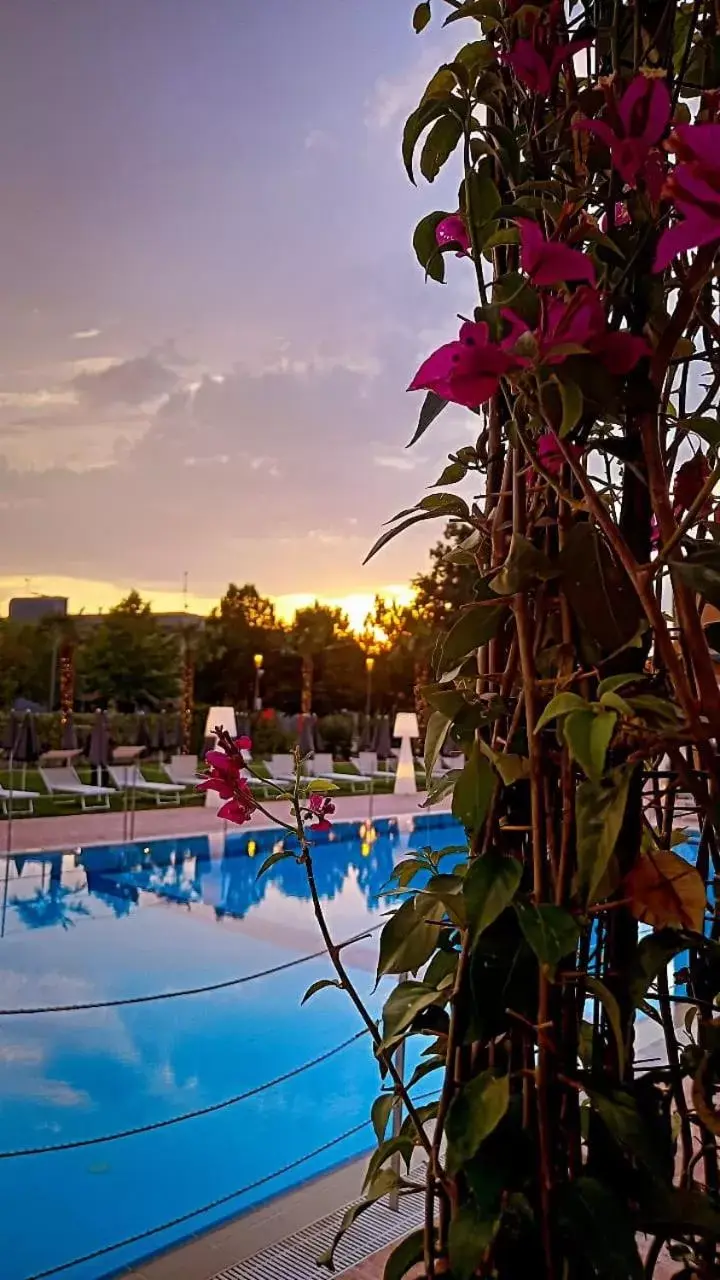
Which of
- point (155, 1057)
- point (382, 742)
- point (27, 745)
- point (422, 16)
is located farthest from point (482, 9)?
point (382, 742)

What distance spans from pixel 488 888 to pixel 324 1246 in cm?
180

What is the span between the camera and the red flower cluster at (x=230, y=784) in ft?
3.33

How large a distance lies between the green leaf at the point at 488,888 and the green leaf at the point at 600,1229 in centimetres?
19

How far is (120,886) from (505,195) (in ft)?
21.5

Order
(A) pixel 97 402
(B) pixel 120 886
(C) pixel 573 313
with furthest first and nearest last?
(A) pixel 97 402, (B) pixel 120 886, (C) pixel 573 313

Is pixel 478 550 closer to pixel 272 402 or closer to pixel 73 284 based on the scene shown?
pixel 73 284

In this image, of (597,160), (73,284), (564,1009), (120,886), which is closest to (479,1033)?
(564,1009)

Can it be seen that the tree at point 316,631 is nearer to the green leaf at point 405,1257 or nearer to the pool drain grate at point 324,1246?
the pool drain grate at point 324,1246

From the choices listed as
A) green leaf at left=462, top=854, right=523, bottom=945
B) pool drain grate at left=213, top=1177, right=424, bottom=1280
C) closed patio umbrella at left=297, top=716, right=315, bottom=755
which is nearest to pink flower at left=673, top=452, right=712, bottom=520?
green leaf at left=462, top=854, right=523, bottom=945

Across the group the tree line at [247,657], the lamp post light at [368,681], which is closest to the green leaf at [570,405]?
the tree line at [247,657]

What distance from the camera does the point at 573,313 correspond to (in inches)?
22.9

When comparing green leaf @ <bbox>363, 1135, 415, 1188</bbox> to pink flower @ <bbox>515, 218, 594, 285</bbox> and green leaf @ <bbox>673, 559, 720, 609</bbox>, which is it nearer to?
green leaf @ <bbox>673, 559, 720, 609</bbox>

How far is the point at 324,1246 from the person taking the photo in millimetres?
2004

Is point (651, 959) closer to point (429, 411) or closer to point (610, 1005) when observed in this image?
point (610, 1005)
